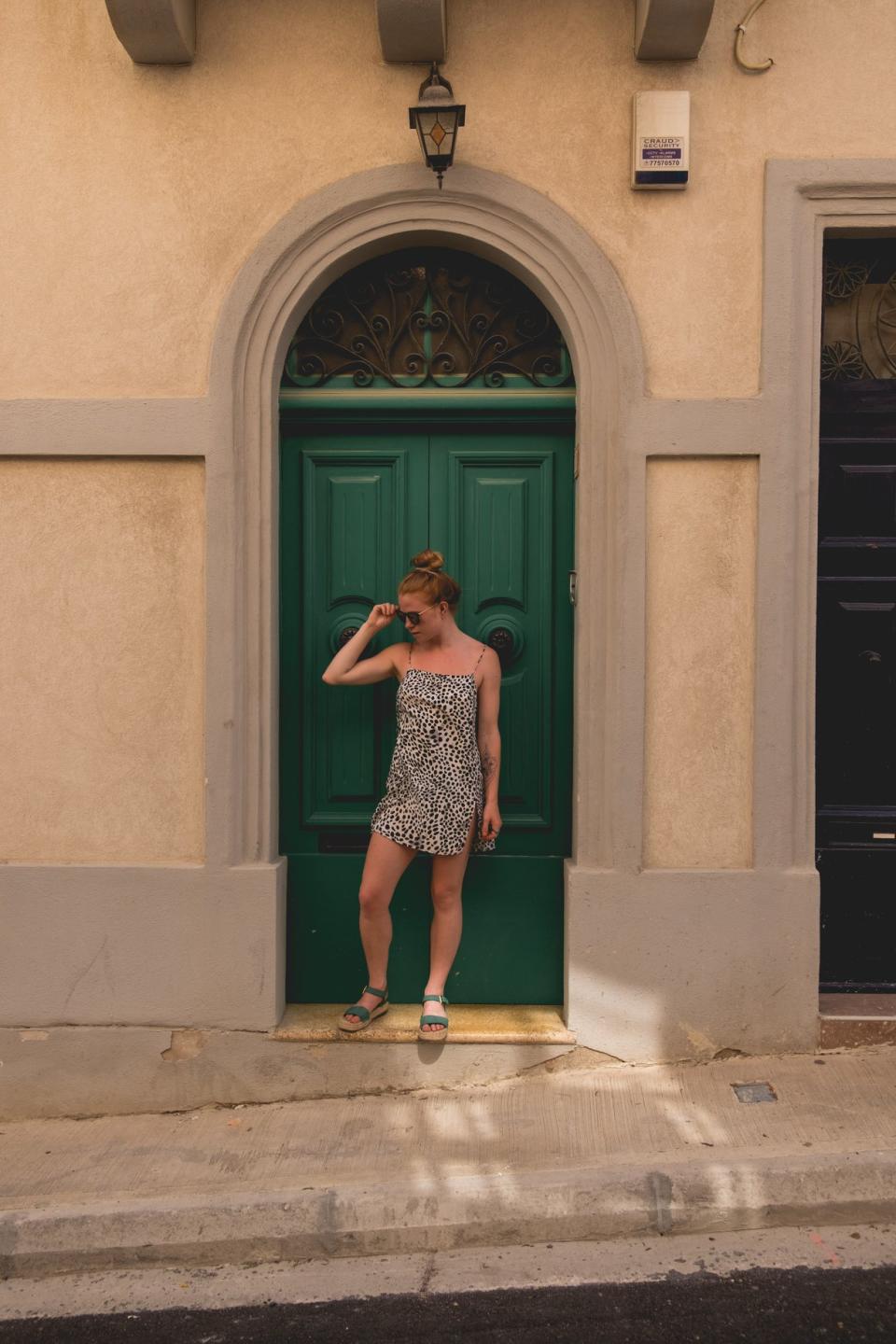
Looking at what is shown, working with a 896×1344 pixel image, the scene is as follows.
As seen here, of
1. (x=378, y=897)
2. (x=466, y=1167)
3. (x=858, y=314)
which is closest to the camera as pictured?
(x=466, y=1167)

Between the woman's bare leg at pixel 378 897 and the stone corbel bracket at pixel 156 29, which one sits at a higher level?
the stone corbel bracket at pixel 156 29

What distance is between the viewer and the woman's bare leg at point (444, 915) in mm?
4578

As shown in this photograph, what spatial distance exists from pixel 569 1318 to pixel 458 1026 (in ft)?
5.01

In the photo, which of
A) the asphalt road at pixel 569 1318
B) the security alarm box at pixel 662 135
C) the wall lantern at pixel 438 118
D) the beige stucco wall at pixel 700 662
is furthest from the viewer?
the beige stucco wall at pixel 700 662

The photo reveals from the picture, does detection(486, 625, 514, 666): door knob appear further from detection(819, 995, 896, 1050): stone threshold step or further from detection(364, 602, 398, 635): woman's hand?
detection(819, 995, 896, 1050): stone threshold step

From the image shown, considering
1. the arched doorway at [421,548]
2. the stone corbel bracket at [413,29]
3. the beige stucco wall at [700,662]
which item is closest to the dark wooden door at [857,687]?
the beige stucco wall at [700,662]

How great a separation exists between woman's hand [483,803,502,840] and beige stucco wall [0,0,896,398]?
6.08 feet

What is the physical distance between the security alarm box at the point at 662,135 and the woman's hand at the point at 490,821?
102 inches

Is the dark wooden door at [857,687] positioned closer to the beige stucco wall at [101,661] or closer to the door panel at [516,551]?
the door panel at [516,551]

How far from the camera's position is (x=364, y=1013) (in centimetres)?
459

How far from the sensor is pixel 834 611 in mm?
4758

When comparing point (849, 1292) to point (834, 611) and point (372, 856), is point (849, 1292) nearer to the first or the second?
point (372, 856)

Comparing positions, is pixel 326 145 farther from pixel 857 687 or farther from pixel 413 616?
pixel 857 687

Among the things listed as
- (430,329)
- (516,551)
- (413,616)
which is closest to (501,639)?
(516,551)
